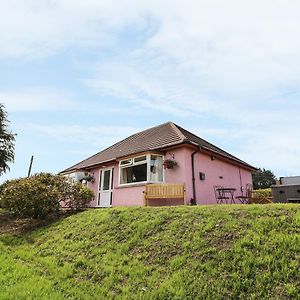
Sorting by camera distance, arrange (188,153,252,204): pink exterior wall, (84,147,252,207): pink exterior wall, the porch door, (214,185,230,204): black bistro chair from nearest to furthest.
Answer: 1. (84,147,252,207): pink exterior wall
2. (188,153,252,204): pink exterior wall
3. (214,185,230,204): black bistro chair
4. the porch door

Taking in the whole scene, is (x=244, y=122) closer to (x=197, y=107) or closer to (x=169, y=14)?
(x=197, y=107)

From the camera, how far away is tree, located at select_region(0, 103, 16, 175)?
1983cm

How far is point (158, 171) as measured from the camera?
49.9ft

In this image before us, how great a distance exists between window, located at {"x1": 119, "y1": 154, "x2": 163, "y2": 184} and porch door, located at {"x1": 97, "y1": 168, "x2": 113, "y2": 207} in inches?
68.0

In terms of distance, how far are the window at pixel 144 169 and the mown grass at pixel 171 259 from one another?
5.49 meters

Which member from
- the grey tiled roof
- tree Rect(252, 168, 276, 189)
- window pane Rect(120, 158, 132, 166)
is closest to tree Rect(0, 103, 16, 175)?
the grey tiled roof

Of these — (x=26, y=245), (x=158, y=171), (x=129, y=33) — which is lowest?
(x=26, y=245)

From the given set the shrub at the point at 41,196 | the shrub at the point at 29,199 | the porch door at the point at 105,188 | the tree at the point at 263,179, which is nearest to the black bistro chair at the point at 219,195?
the porch door at the point at 105,188

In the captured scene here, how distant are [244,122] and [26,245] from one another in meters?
11.3

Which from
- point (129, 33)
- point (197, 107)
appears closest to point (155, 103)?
point (197, 107)

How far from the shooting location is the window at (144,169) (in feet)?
49.2

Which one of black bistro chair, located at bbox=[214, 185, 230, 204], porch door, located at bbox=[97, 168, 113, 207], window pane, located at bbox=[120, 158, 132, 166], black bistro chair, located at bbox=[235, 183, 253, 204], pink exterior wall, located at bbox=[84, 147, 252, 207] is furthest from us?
porch door, located at bbox=[97, 168, 113, 207]

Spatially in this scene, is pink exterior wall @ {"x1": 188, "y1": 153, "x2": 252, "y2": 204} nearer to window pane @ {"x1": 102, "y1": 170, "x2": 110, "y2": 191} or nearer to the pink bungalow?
the pink bungalow

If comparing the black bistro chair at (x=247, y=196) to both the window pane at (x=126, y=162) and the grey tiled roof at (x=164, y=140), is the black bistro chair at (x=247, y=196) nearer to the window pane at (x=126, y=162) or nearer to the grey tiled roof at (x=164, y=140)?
the grey tiled roof at (x=164, y=140)
